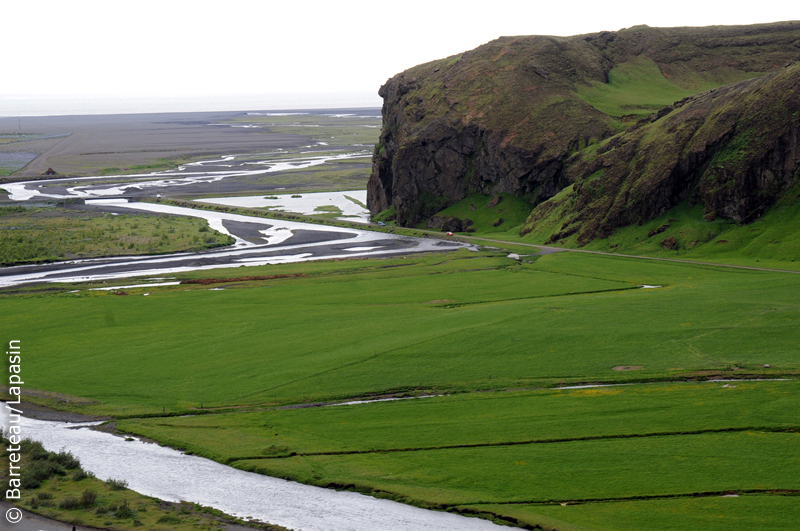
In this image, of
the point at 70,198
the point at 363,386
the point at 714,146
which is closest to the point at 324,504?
the point at 363,386

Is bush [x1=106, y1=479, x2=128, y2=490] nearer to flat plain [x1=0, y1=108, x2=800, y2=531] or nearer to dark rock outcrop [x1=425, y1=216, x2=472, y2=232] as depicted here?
flat plain [x1=0, y1=108, x2=800, y2=531]

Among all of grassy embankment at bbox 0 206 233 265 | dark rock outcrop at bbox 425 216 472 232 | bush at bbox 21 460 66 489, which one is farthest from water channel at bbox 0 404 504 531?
dark rock outcrop at bbox 425 216 472 232

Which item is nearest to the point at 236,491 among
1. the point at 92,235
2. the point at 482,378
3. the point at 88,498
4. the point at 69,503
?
the point at 88,498

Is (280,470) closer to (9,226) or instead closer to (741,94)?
(741,94)

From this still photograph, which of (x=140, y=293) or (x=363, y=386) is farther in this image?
(x=140, y=293)

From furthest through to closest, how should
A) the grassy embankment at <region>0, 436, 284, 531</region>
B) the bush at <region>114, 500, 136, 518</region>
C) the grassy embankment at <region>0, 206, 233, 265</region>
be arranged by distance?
the grassy embankment at <region>0, 206, 233, 265</region> → the bush at <region>114, 500, 136, 518</region> → the grassy embankment at <region>0, 436, 284, 531</region>

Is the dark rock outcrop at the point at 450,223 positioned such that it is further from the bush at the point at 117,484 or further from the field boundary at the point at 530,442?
the bush at the point at 117,484

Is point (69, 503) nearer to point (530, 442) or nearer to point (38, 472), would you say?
point (38, 472)
